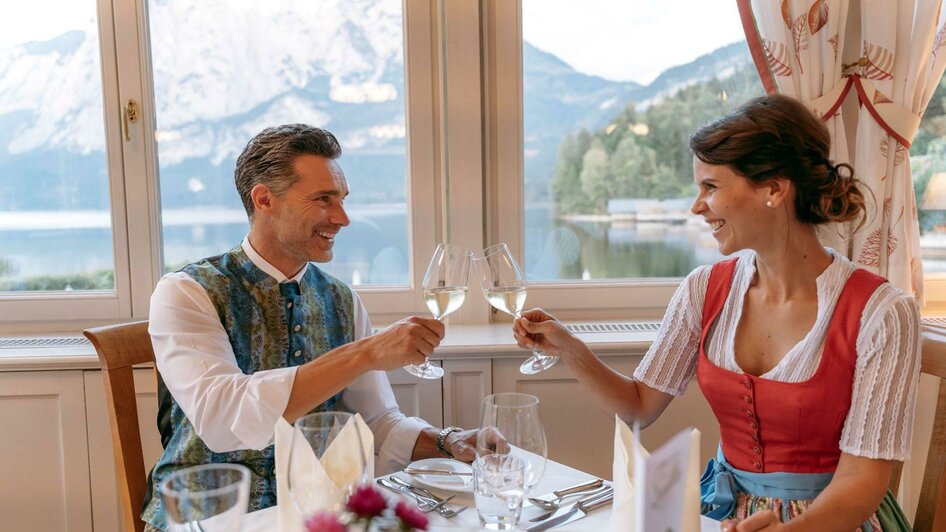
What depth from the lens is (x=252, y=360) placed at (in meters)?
1.69

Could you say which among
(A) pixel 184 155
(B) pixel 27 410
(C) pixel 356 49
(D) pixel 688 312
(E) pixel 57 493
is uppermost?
(C) pixel 356 49

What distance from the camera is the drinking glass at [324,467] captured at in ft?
2.92

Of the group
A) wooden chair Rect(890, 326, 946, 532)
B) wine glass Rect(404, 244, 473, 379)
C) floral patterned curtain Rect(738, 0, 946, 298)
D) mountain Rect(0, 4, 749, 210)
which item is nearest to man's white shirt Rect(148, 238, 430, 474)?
wine glass Rect(404, 244, 473, 379)

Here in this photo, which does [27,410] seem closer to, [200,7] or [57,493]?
[57,493]

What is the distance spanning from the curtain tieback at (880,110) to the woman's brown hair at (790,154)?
0.89m

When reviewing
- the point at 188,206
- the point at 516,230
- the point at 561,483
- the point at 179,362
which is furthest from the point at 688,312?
the point at 188,206

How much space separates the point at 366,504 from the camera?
68 cm

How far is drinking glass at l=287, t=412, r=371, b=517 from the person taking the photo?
891 millimetres

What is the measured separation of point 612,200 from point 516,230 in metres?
0.35

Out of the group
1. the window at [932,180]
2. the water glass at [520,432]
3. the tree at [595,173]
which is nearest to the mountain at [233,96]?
the tree at [595,173]

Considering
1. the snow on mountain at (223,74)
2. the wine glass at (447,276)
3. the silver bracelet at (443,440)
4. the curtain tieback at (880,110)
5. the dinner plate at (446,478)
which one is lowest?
the silver bracelet at (443,440)

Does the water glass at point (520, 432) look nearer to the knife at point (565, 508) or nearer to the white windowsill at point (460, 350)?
the knife at point (565, 508)

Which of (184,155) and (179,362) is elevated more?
(184,155)

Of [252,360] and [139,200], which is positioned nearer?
[252,360]
